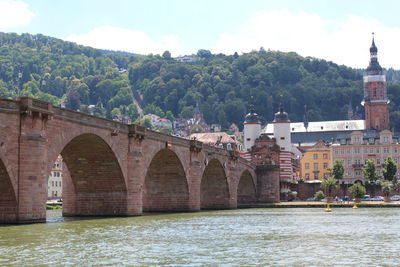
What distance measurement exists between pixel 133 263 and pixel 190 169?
58.1m

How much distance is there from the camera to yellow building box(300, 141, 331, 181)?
7146 inches

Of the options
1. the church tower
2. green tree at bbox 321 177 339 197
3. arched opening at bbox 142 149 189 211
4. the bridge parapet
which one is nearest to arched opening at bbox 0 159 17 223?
the bridge parapet

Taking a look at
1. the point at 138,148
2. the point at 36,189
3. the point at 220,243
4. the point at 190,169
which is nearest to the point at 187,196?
the point at 190,169

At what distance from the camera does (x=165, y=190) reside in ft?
298

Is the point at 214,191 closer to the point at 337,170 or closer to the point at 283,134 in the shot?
the point at 337,170

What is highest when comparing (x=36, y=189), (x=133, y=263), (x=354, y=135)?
(x=354, y=135)

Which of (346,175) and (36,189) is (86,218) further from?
(346,175)

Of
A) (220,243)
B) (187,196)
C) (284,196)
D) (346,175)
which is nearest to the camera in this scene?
(220,243)

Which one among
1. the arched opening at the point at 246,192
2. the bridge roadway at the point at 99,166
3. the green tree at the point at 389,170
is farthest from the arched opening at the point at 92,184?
the green tree at the point at 389,170

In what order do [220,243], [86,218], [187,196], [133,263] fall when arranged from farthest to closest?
1. [187,196]
2. [86,218]
3. [220,243]
4. [133,263]

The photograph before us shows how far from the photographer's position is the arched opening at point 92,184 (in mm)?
69500

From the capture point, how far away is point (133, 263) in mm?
34125

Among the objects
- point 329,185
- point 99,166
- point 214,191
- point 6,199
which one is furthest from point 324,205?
point 6,199

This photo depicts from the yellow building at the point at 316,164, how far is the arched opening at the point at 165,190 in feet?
312
